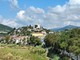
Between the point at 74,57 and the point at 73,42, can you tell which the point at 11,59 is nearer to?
the point at 74,57

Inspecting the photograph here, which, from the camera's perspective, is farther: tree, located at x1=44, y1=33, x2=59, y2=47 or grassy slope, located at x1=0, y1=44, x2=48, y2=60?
tree, located at x1=44, y1=33, x2=59, y2=47

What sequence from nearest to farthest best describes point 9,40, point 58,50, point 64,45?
point 64,45 < point 58,50 < point 9,40

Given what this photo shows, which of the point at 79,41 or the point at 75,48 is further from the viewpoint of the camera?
the point at 79,41

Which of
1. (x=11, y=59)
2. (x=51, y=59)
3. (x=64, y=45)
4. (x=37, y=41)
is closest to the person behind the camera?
(x=11, y=59)

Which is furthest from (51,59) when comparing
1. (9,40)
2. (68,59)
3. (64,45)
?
(9,40)

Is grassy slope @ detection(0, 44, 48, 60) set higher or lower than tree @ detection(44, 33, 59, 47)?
lower

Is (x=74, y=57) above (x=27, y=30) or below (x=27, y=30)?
below

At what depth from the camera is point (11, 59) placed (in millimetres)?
37219

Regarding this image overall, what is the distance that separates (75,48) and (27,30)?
136 meters

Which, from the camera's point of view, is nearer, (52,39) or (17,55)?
(17,55)

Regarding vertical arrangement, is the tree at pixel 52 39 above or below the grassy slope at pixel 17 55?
above

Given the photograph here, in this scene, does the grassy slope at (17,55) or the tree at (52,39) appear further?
the tree at (52,39)

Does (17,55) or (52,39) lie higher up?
(52,39)

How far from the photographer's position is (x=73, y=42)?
65.6 metres
